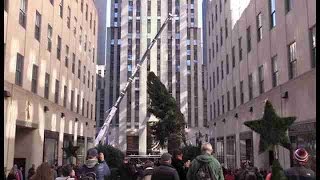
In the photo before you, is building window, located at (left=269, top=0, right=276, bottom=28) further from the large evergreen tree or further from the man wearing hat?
the large evergreen tree

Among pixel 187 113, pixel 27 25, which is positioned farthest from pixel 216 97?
pixel 187 113

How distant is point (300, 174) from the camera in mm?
6543

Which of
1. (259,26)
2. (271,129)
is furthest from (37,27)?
(271,129)

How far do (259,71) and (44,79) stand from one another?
12843 mm

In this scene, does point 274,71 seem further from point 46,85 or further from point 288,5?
point 46,85

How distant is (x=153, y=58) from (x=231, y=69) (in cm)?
6829

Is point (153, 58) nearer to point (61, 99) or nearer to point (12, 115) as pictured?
point (61, 99)

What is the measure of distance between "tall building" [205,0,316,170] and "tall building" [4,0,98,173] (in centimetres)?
1203

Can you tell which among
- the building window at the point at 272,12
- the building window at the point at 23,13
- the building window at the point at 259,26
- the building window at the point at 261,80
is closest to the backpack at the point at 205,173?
the building window at the point at 272,12

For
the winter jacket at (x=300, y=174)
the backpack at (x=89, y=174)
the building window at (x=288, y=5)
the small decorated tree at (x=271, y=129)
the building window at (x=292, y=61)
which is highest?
the building window at (x=288, y=5)

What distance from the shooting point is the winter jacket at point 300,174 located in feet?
21.4

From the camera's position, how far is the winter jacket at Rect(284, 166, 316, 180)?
6.52 meters

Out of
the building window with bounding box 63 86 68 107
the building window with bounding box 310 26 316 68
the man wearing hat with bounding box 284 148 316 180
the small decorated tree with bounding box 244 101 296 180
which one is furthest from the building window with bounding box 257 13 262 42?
the man wearing hat with bounding box 284 148 316 180

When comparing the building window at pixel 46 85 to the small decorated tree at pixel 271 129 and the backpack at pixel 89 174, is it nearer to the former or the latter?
the backpack at pixel 89 174
